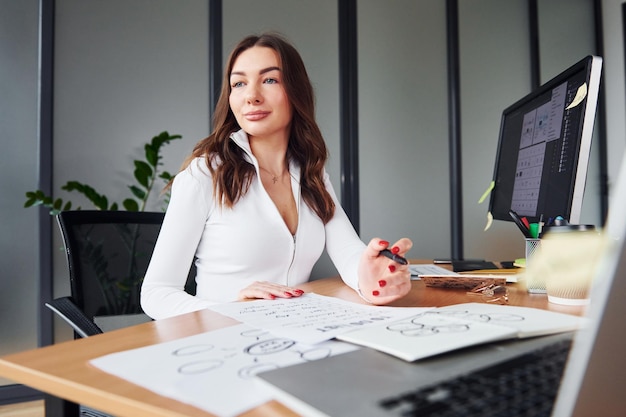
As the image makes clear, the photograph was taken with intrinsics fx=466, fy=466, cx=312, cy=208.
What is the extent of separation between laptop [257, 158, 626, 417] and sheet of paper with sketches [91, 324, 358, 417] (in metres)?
0.03

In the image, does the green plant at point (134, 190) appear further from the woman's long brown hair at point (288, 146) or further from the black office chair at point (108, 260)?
the woman's long brown hair at point (288, 146)

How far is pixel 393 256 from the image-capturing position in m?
0.88

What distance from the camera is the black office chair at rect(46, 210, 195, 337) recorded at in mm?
1216

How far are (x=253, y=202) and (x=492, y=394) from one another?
3.09ft

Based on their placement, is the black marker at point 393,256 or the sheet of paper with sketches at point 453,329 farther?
the black marker at point 393,256

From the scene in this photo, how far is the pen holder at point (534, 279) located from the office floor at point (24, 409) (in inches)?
84.6

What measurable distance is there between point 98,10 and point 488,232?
9.99 ft

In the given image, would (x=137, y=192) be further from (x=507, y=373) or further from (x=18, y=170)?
(x=507, y=373)

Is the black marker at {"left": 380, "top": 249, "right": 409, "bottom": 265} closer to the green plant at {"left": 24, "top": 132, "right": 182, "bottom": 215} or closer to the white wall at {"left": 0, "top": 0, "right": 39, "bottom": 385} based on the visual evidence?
the green plant at {"left": 24, "top": 132, "right": 182, "bottom": 215}

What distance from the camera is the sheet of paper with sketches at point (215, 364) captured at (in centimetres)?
40

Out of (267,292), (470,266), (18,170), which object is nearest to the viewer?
(267,292)

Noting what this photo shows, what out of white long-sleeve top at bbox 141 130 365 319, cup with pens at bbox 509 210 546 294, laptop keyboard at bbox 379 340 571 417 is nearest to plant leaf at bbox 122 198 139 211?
white long-sleeve top at bbox 141 130 365 319

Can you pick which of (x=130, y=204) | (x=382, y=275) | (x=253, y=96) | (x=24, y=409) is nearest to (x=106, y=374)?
(x=382, y=275)

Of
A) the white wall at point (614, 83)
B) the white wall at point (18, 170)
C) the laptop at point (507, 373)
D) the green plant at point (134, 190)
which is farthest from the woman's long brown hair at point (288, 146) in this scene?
the white wall at point (614, 83)
